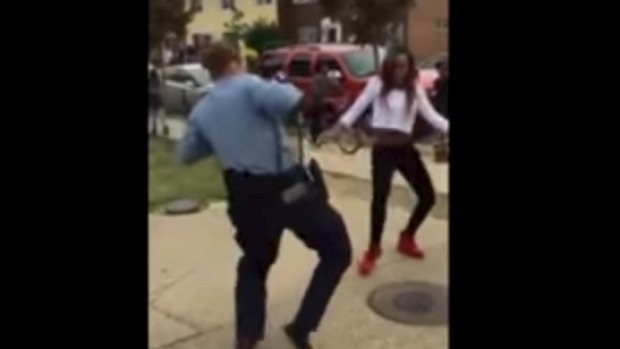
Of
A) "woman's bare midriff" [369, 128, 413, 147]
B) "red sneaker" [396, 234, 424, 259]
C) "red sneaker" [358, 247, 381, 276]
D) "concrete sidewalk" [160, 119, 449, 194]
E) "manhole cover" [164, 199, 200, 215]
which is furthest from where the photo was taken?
"manhole cover" [164, 199, 200, 215]

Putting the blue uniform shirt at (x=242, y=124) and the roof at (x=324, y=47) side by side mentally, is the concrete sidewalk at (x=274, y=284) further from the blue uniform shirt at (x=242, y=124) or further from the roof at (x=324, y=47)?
the roof at (x=324, y=47)

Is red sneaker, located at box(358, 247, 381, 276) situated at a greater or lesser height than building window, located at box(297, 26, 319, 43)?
lesser

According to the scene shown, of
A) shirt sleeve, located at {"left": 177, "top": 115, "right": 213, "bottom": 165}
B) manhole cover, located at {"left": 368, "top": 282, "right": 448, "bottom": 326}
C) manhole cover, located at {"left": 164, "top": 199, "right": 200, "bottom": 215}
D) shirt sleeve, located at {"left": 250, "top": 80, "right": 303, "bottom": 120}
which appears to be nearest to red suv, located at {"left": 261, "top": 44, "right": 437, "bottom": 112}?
shirt sleeve, located at {"left": 250, "top": 80, "right": 303, "bottom": 120}

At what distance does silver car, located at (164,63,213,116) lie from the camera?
255 cm

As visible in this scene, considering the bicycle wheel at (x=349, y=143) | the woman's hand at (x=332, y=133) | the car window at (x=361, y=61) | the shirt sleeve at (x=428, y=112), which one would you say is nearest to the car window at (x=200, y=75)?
the woman's hand at (x=332, y=133)

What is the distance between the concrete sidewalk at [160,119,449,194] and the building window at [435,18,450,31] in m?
0.71

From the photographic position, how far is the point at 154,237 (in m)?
3.90

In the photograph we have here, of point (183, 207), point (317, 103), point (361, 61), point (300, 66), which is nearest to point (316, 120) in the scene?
point (317, 103)

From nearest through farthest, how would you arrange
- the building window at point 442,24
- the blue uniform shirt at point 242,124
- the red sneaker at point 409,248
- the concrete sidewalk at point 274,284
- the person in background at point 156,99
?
the building window at point 442,24 → the person in background at point 156,99 → the blue uniform shirt at point 242,124 → the concrete sidewalk at point 274,284 → the red sneaker at point 409,248

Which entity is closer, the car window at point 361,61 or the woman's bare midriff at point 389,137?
the woman's bare midriff at point 389,137

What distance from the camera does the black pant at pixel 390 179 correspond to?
3.62m

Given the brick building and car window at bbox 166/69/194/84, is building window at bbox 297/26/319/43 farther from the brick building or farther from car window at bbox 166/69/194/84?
car window at bbox 166/69/194/84
